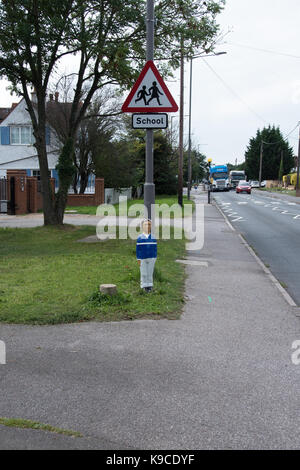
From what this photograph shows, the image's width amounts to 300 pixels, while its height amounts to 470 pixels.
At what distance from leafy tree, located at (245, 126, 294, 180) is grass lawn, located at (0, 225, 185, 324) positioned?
3555 inches

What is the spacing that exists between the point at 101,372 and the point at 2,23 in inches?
488

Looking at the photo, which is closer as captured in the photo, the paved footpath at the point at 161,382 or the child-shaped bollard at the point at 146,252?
the paved footpath at the point at 161,382

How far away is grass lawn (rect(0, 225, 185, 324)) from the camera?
20.8 ft

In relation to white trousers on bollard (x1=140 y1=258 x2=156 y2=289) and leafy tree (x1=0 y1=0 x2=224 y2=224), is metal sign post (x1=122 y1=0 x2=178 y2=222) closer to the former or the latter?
white trousers on bollard (x1=140 y1=258 x2=156 y2=289)

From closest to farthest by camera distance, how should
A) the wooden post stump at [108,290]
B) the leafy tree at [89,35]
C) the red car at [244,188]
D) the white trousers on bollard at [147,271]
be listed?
the wooden post stump at [108,290]
the white trousers on bollard at [147,271]
the leafy tree at [89,35]
the red car at [244,188]

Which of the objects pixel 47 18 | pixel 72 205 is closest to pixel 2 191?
pixel 72 205

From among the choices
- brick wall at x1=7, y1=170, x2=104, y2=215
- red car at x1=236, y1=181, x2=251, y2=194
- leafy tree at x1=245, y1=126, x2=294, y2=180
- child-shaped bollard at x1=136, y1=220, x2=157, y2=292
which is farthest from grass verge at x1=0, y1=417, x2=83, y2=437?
leafy tree at x1=245, y1=126, x2=294, y2=180

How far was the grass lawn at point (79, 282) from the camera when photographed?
6.33 meters

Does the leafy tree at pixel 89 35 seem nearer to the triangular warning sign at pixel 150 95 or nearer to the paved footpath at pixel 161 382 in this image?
the triangular warning sign at pixel 150 95

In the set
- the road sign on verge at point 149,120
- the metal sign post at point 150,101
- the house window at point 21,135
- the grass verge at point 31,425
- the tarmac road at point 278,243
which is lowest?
the tarmac road at point 278,243

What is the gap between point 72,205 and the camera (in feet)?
95.8

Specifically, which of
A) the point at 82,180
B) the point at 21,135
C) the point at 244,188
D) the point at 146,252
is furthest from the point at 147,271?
the point at 244,188

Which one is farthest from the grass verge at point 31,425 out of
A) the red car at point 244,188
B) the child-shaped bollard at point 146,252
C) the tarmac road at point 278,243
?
the red car at point 244,188

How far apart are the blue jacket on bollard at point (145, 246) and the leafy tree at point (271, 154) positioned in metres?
95.4
